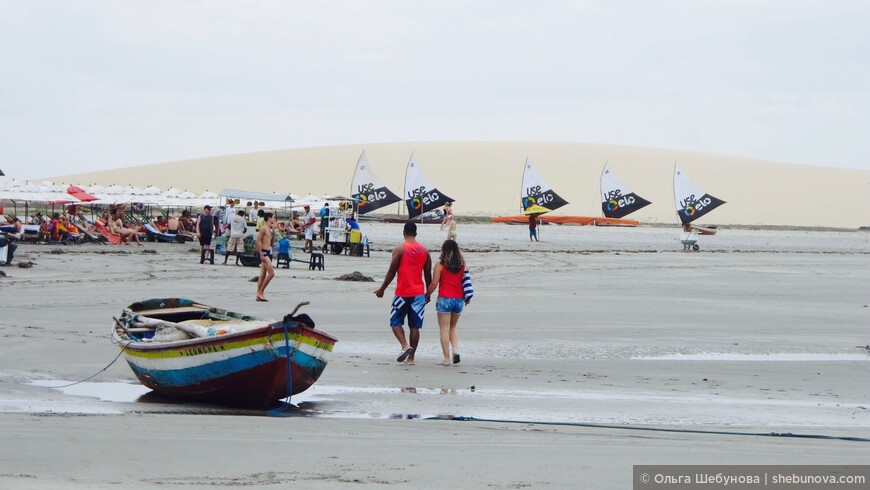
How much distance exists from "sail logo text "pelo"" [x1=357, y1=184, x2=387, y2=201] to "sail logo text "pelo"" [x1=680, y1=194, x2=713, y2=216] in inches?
768

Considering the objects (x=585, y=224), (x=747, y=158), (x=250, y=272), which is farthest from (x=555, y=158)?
(x=250, y=272)

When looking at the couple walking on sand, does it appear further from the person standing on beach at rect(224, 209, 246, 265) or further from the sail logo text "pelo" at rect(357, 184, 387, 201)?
the sail logo text "pelo" at rect(357, 184, 387, 201)

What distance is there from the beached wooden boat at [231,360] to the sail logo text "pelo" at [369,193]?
43.3m

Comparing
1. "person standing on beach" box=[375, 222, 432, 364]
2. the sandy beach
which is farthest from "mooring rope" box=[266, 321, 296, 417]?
"person standing on beach" box=[375, 222, 432, 364]

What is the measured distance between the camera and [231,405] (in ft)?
32.9

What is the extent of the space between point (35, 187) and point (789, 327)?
102ft

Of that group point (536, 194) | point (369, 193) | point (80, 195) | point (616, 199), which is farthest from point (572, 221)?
point (80, 195)

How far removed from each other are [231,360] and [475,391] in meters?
2.37

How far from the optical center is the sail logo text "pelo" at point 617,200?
67.6m

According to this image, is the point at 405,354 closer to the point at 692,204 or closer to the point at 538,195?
the point at 538,195

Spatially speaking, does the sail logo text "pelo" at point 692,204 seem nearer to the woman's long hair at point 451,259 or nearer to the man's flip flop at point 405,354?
the woman's long hair at point 451,259

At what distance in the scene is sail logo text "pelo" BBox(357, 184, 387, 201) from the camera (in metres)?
53.7

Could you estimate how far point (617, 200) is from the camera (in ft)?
222

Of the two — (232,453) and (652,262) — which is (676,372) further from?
(652,262)
